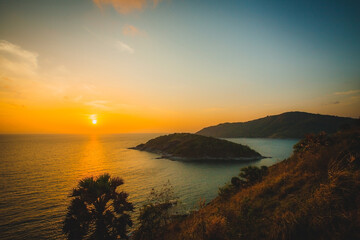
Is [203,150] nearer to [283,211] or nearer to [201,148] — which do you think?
[201,148]

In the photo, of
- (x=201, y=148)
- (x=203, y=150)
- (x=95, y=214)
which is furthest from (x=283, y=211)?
(x=201, y=148)

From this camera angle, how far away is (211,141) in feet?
384

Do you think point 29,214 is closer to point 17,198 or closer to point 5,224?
point 5,224

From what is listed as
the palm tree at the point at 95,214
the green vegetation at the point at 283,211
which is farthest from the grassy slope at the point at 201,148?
the green vegetation at the point at 283,211

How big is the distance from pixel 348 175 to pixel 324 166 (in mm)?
5038

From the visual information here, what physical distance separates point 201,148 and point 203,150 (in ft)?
8.86

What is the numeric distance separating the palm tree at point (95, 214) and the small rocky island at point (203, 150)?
84.7 metres

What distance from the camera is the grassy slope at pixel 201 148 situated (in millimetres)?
100188

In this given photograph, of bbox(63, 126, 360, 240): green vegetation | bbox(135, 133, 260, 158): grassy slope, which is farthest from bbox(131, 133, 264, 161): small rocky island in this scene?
bbox(63, 126, 360, 240): green vegetation

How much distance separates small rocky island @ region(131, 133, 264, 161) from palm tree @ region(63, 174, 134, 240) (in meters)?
84.7

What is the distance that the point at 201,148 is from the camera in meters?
106

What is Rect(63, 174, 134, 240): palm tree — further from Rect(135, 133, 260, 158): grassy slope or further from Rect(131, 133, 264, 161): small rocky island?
Rect(135, 133, 260, 158): grassy slope

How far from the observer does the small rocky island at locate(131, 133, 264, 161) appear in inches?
3839

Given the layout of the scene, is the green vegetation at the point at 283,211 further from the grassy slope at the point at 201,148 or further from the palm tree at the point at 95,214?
the grassy slope at the point at 201,148
